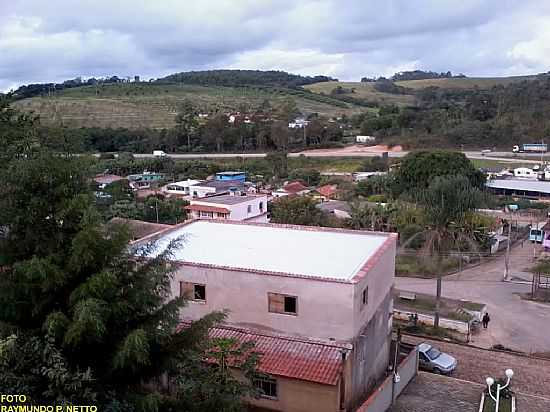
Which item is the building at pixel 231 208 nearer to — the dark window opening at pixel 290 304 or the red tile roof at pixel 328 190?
the red tile roof at pixel 328 190

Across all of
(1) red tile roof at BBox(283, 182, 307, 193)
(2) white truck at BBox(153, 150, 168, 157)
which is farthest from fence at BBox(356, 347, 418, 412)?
(2) white truck at BBox(153, 150, 168, 157)

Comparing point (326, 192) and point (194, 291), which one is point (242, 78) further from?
point (194, 291)

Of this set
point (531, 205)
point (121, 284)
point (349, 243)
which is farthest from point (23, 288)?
point (531, 205)

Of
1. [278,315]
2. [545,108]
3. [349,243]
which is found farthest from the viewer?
[545,108]

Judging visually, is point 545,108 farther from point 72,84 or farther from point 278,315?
point 72,84

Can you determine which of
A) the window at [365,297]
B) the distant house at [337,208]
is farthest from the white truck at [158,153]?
the window at [365,297]

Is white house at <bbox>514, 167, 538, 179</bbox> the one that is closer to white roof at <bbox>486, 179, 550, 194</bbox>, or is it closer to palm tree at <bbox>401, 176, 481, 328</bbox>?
white roof at <bbox>486, 179, 550, 194</bbox>
